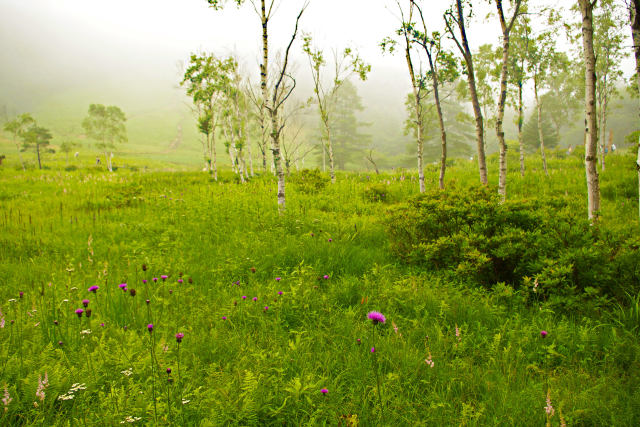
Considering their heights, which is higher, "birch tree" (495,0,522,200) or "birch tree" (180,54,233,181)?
"birch tree" (180,54,233,181)

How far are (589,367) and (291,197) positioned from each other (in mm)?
8664

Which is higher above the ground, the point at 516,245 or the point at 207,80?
the point at 207,80

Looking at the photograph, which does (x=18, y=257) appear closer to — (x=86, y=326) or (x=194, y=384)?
(x=86, y=326)

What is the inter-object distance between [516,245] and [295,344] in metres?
3.35

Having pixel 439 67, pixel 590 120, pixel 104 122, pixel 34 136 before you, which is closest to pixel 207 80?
pixel 439 67

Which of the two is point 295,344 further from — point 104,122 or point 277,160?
point 104,122

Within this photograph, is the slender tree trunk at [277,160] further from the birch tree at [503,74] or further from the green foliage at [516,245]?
the birch tree at [503,74]

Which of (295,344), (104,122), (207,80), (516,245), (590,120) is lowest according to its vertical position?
(295,344)

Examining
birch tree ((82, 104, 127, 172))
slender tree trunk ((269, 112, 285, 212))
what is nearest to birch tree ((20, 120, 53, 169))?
birch tree ((82, 104, 127, 172))

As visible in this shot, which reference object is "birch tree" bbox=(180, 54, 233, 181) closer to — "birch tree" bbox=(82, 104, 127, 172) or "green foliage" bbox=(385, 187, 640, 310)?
"green foliage" bbox=(385, 187, 640, 310)

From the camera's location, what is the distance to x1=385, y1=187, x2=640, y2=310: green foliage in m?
3.56

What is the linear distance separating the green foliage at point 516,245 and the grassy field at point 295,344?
0.23 m

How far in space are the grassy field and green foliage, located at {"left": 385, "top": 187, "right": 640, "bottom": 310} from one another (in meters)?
0.23

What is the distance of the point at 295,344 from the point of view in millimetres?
2938
